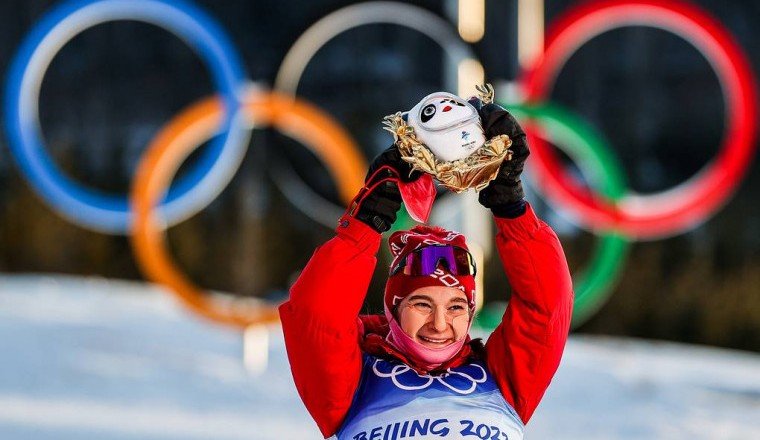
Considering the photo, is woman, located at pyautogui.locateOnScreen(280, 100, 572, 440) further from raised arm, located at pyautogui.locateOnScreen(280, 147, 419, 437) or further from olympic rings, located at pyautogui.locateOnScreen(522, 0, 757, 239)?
olympic rings, located at pyautogui.locateOnScreen(522, 0, 757, 239)

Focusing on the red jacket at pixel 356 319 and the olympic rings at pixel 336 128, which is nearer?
the red jacket at pixel 356 319

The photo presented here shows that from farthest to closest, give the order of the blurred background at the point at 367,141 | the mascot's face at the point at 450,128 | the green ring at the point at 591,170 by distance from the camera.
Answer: the blurred background at the point at 367,141
the green ring at the point at 591,170
the mascot's face at the point at 450,128

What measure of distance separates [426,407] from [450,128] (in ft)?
2.00

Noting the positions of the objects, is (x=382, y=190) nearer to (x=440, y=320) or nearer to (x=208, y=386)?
(x=440, y=320)

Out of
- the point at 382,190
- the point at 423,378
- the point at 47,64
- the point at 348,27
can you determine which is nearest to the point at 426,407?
the point at 423,378

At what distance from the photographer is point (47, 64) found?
8.71m

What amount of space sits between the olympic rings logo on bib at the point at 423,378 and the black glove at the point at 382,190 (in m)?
0.34

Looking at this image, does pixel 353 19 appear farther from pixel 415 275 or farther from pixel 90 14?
pixel 415 275

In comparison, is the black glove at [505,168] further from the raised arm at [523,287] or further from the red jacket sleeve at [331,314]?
the red jacket sleeve at [331,314]

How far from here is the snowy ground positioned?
25.9 feet

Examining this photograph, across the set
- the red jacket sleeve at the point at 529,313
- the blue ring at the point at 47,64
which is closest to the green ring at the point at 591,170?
the blue ring at the point at 47,64

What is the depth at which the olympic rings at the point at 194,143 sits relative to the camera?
28.1 ft

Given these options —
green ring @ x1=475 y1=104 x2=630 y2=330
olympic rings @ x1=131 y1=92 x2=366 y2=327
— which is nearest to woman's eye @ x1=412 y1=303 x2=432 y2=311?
green ring @ x1=475 y1=104 x2=630 y2=330

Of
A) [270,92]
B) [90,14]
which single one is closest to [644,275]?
[270,92]
